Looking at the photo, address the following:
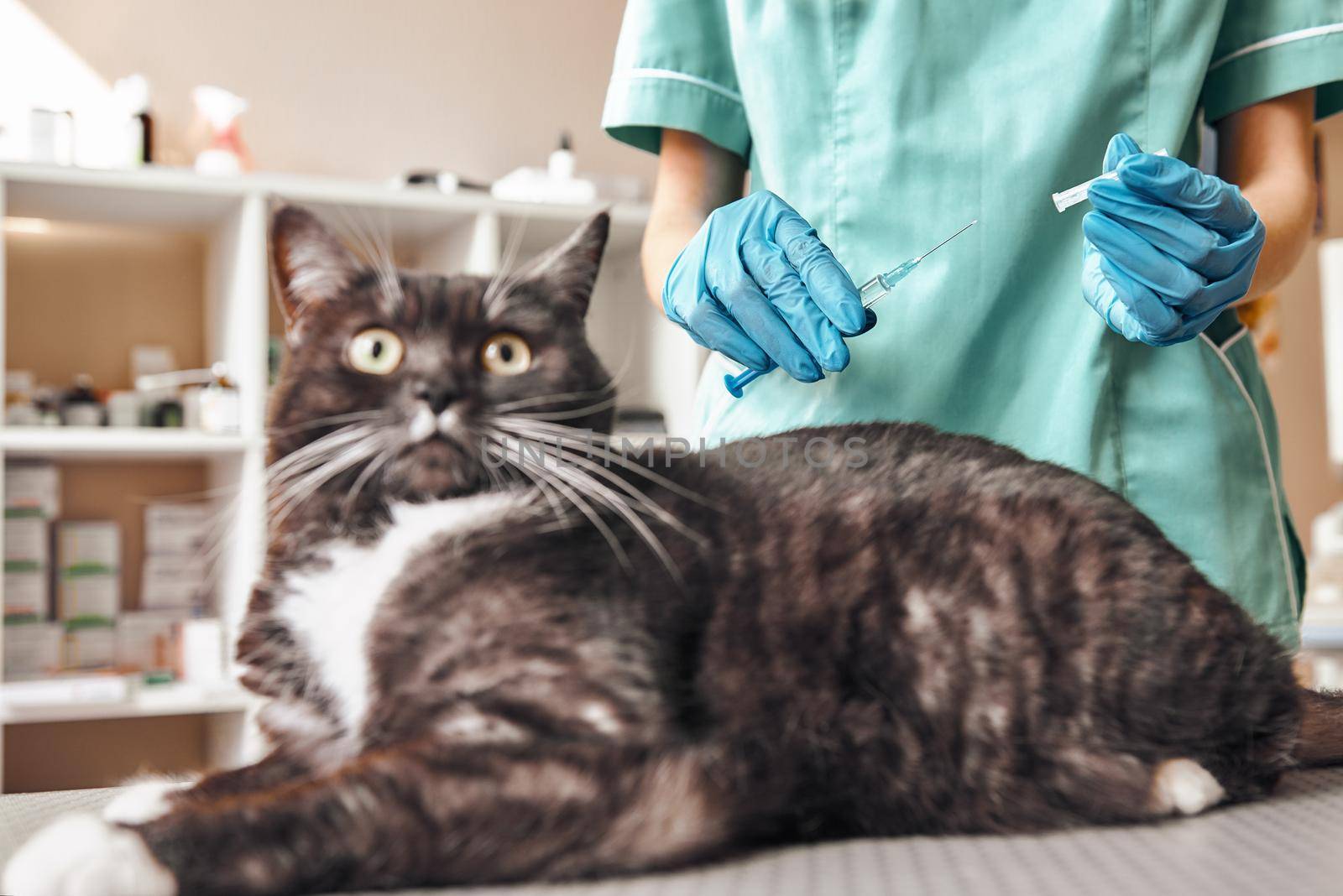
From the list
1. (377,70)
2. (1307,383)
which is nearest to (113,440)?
(377,70)

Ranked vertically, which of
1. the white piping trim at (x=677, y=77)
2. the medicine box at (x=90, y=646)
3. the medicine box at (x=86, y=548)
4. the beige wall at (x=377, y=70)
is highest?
the beige wall at (x=377, y=70)

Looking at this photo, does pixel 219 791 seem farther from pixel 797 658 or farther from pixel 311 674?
pixel 797 658

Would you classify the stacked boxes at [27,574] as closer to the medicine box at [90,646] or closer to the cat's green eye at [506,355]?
the medicine box at [90,646]

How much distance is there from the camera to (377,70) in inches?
108

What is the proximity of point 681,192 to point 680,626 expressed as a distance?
617 mm

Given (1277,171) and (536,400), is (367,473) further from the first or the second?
(1277,171)

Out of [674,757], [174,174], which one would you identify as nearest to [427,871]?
[674,757]

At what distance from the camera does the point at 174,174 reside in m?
2.14

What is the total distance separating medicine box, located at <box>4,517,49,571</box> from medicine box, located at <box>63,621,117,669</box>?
0.17m

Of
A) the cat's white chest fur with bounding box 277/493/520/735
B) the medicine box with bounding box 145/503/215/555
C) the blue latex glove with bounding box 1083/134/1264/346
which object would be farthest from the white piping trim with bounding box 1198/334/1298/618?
the medicine box with bounding box 145/503/215/555

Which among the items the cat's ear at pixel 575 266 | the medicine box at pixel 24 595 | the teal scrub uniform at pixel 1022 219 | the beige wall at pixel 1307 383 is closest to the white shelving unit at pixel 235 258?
the medicine box at pixel 24 595

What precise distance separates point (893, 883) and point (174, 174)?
207 cm

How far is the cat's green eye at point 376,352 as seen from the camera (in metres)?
0.56

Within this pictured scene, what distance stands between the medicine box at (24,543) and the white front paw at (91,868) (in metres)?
2.09
